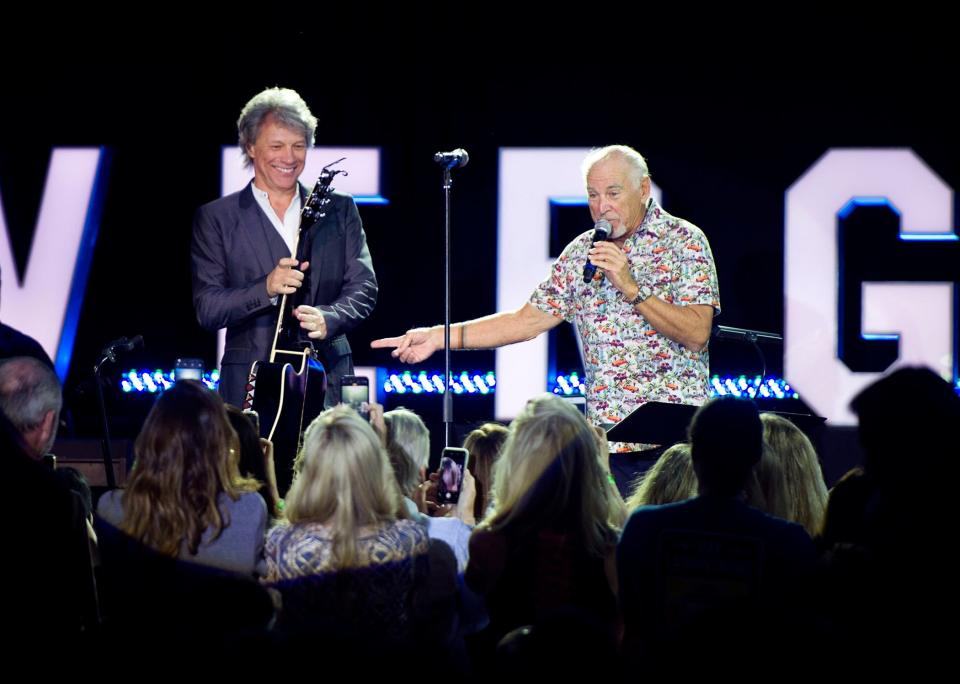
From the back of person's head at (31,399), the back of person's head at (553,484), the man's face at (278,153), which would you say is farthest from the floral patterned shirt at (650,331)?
the back of person's head at (31,399)

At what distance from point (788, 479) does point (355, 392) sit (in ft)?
5.30

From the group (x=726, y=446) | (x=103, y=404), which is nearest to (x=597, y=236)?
(x=726, y=446)

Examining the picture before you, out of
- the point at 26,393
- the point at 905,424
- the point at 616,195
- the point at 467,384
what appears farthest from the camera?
the point at 467,384

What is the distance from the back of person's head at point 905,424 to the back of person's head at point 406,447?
5.55 ft

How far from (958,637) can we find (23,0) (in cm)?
718

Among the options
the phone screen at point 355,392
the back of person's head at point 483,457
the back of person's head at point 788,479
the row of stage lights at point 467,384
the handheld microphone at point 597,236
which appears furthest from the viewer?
the row of stage lights at point 467,384

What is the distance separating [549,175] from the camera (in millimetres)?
7590

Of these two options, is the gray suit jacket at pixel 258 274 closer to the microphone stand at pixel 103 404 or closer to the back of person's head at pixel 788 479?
the microphone stand at pixel 103 404

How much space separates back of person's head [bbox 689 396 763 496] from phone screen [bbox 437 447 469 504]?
1.14 m

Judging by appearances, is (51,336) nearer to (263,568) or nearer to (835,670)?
(263,568)

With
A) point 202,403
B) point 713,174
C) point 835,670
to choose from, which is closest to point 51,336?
point 713,174

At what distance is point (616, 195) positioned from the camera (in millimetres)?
4844

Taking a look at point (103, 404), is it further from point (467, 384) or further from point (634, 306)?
point (467, 384)

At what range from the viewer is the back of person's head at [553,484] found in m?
3.19
